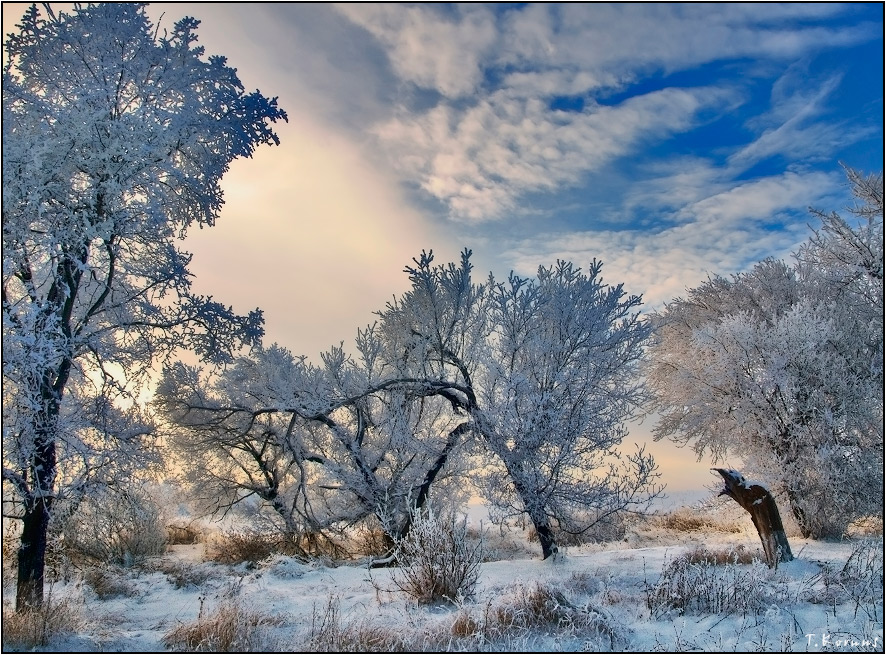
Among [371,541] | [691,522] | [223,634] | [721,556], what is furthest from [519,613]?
[691,522]

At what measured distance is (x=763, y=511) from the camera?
8766mm

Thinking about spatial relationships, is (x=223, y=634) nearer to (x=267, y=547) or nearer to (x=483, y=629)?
(x=483, y=629)

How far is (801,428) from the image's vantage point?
12383 mm

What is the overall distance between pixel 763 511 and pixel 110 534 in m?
11.7

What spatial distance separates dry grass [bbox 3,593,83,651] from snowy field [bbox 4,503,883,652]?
0.13ft

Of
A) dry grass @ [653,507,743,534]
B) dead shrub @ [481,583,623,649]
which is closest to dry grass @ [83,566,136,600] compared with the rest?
dead shrub @ [481,583,623,649]

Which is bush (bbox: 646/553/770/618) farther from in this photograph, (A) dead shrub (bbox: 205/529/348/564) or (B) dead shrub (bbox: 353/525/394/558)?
(A) dead shrub (bbox: 205/529/348/564)

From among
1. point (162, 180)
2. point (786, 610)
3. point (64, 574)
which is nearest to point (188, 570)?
point (64, 574)

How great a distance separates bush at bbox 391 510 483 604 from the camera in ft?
20.1

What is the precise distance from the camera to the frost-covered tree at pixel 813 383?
1205 centimetres

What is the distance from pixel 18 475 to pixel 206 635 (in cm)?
327

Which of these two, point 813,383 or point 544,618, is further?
point 813,383

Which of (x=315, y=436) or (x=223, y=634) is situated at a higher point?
(x=315, y=436)

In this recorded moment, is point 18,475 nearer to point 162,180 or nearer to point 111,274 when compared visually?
point 111,274
